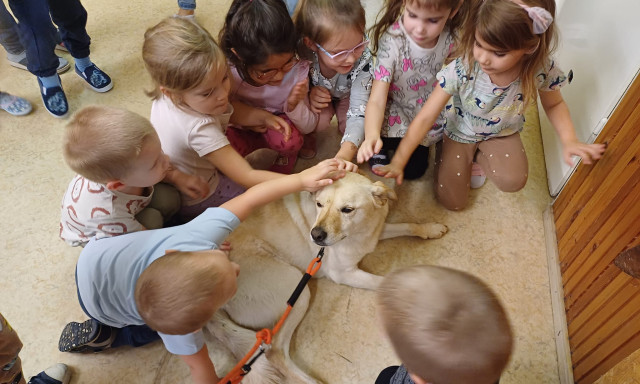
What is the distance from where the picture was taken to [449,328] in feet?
2.85

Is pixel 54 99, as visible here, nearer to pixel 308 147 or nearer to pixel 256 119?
pixel 256 119

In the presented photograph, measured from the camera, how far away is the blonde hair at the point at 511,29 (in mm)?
1479

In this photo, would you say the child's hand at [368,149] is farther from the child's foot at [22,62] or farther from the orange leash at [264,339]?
the child's foot at [22,62]

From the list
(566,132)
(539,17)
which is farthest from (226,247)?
(566,132)

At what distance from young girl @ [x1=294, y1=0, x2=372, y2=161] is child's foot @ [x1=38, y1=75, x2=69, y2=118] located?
60.6 inches

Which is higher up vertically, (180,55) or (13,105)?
(180,55)

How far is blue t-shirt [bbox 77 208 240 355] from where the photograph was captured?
58.1 inches

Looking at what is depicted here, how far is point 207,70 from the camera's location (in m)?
1.57

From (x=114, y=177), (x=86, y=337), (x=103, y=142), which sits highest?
(x=103, y=142)

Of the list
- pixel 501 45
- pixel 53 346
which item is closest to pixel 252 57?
pixel 501 45

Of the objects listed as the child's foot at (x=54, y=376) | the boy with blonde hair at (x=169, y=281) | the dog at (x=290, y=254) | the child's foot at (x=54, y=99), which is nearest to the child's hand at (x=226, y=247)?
the dog at (x=290, y=254)

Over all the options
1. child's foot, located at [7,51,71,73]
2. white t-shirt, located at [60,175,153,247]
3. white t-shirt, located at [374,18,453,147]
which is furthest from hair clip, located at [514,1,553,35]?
child's foot, located at [7,51,71,73]

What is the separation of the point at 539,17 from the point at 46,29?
2.47m

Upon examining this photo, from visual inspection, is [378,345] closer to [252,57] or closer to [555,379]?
[555,379]
